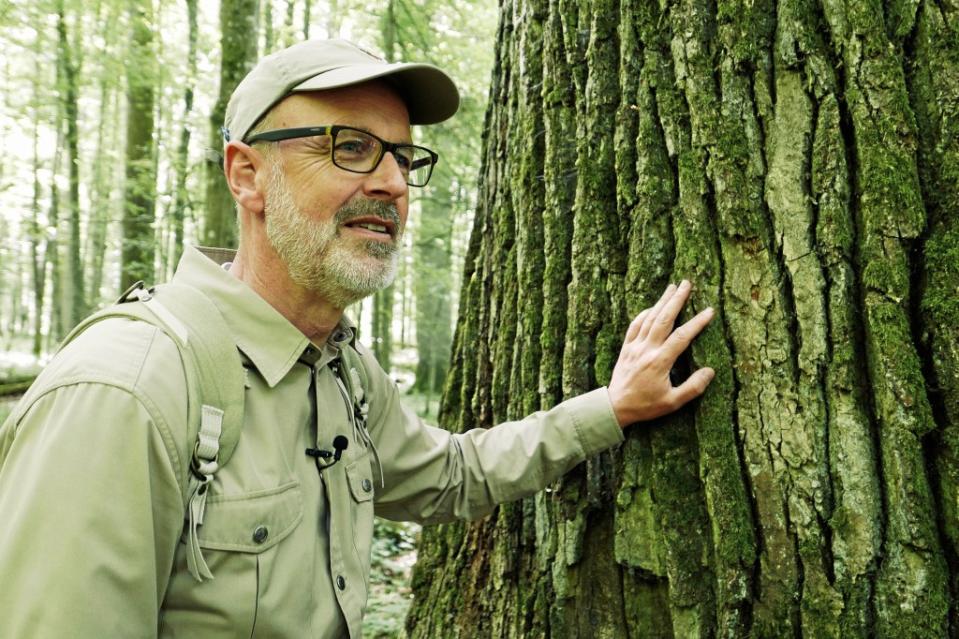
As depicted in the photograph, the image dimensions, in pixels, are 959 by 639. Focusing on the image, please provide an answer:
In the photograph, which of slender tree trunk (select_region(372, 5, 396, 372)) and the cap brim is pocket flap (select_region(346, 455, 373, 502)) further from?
slender tree trunk (select_region(372, 5, 396, 372))

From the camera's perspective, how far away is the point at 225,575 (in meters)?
1.70

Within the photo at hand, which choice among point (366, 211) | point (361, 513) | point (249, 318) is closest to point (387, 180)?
point (366, 211)

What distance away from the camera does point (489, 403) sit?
286 centimetres

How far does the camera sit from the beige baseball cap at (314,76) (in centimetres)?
218

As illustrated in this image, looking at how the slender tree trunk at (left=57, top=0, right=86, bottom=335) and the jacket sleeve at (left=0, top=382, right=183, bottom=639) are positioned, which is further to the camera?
the slender tree trunk at (left=57, top=0, right=86, bottom=335)

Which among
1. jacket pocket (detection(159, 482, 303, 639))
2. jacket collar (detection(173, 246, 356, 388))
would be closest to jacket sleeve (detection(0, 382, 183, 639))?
jacket pocket (detection(159, 482, 303, 639))

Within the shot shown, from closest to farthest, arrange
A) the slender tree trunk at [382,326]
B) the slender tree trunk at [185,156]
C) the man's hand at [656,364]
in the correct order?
the man's hand at [656,364]
the slender tree trunk at [185,156]
the slender tree trunk at [382,326]

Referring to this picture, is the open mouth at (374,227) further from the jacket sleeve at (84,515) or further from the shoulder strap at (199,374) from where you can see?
the jacket sleeve at (84,515)

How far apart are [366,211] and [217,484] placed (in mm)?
1048

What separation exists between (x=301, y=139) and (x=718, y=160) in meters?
1.34

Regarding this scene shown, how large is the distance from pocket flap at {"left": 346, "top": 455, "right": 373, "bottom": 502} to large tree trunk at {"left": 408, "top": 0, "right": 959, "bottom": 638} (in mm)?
649

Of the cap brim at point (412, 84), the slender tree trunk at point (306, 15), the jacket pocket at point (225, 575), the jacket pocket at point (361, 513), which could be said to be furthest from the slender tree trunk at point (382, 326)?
the jacket pocket at point (225, 575)

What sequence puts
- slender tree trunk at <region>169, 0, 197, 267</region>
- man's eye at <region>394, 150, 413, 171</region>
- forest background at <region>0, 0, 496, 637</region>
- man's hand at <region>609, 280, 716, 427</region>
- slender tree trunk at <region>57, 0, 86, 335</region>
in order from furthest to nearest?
slender tree trunk at <region>57, 0, 86, 335</region>, slender tree trunk at <region>169, 0, 197, 267</region>, forest background at <region>0, 0, 496, 637</region>, man's eye at <region>394, 150, 413, 171</region>, man's hand at <region>609, 280, 716, 427</region>

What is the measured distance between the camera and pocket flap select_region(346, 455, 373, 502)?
220 centimetres
